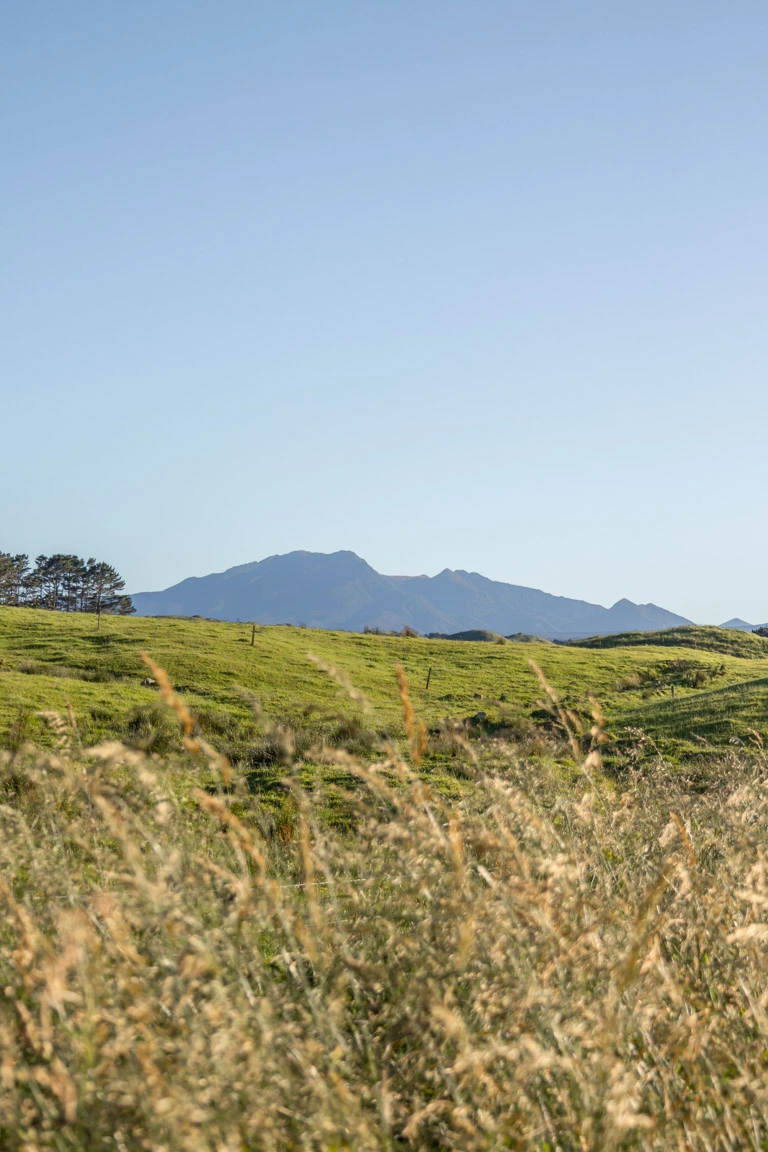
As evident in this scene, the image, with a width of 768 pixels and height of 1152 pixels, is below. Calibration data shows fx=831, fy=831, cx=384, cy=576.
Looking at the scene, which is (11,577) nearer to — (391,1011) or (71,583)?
(71,583)

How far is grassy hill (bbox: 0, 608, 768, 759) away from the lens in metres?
24.8

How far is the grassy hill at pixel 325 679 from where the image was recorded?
24766 mm

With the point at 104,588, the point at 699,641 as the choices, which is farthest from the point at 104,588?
the point at 699,641

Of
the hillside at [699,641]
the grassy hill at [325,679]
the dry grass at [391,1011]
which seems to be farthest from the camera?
the hillside at [699,641]

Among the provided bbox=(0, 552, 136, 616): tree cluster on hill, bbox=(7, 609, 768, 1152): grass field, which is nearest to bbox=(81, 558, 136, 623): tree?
bbox=(0, 552, 136, 616): tree cluster on hill

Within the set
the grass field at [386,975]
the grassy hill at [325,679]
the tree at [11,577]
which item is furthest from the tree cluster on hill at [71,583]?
the grass field at [386,975]

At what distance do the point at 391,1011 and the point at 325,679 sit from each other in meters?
34.6

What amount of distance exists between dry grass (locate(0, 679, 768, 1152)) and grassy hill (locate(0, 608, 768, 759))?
147 cm

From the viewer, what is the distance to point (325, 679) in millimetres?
38344

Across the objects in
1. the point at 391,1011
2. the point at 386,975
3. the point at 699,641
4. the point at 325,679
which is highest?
the point at 699,641

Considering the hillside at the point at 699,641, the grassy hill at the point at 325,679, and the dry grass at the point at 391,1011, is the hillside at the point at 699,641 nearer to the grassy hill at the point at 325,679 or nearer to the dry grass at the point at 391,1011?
the grassy hill at the point at 325,679

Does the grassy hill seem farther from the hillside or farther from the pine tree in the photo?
the pine tree

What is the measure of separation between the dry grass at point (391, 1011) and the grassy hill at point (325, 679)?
1.47 meters

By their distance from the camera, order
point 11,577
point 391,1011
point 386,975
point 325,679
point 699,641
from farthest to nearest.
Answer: point 11,577 < point 699,641 < point 325,679 < point 391,1011 < point 386,975
